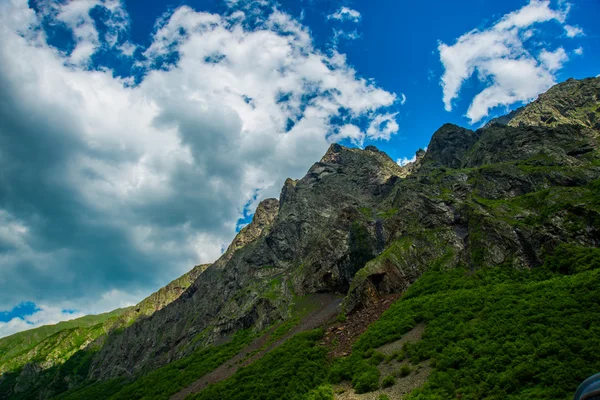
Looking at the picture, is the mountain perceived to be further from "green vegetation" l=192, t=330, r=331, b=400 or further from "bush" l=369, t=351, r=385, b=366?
"bush" l=369, t=351, r=385, b=366

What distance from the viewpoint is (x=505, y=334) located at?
960 inches

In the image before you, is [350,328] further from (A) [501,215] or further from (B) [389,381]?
(A) [501,215]

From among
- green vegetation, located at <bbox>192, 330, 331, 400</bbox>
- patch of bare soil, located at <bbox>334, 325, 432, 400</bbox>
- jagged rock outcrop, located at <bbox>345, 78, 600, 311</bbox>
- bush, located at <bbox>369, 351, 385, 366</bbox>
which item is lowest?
patch of bare soil, located at <bbox>334, 325, 432, 400</bbox>

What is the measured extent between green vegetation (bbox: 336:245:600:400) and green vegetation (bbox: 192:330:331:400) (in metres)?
3.34

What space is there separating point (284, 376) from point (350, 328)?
47.2 ft

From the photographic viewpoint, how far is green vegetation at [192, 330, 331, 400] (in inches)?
1225

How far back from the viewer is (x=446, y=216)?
6581 centimetres

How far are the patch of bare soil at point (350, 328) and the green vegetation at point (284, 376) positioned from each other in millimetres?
1694

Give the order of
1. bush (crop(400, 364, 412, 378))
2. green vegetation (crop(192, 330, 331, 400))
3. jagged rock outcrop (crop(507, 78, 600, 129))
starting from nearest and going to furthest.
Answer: bush (crop(400, 364, 412, 378)) < green vegetation (crop(192, 330, 331, 400)) < jagged rock outcrop (crop(507, 78, 600, 129))

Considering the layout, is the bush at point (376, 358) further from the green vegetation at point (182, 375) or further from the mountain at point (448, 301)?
the green vegetation at point (182, 375)

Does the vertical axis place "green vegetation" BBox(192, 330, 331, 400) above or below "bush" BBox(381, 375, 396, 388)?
above

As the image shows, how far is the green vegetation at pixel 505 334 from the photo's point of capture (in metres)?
18.5

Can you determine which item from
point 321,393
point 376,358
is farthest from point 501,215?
point 321,393

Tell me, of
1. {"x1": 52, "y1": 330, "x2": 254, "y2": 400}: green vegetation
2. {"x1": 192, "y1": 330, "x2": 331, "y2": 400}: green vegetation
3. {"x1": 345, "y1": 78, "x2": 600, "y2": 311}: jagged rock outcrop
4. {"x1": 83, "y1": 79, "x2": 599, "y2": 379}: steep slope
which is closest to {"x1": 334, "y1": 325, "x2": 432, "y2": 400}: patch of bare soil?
{"x1": 192, "y1": 330, "x2": 331, "y2": 400}: green vegetation
